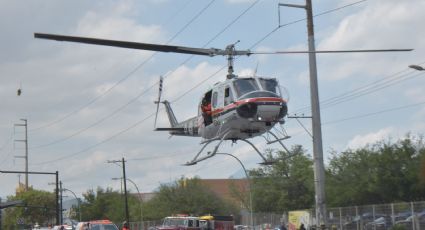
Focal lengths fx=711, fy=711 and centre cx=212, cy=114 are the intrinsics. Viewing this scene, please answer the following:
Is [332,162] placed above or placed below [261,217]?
above

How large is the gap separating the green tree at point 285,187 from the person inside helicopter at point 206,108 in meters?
56.3

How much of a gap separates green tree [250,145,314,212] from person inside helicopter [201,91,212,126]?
185 feet

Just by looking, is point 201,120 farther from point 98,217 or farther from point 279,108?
point 98,217

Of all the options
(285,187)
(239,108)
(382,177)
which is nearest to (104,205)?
(285,187)

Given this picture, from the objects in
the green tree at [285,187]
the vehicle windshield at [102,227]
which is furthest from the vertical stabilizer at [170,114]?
the green tree at [285,187]

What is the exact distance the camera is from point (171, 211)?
345 ft

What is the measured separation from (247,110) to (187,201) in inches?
3120

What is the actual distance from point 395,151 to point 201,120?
40.2 meters

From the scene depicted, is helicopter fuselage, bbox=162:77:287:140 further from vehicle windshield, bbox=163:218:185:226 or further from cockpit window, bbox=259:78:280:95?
vehicle windshield, bbox=163:218:185:226

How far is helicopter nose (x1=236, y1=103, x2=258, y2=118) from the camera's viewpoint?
86.6 feet

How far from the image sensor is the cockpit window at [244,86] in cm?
2673

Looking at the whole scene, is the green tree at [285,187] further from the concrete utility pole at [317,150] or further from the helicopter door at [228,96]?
the helicopter door at [228,96]

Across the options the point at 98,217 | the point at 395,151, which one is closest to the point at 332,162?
the point at 395,151

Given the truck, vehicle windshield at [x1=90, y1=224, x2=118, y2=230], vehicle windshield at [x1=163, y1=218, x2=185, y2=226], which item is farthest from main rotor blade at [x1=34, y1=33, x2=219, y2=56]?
vehicle windshield at [x1=163, y1=218, x2=185, y2=226]
